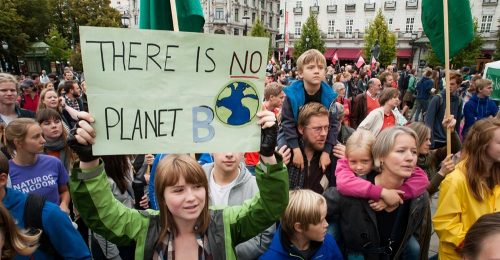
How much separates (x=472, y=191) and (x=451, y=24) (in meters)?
1.76

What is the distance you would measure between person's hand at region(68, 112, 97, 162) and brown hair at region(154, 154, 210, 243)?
363 mm

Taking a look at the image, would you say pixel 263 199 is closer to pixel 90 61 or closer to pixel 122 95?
pixel 122 95

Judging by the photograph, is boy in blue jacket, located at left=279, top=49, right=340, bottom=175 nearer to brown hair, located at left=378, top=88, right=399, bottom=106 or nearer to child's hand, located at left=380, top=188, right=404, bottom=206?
child's hand, located at left=380, top=188, right=404, bottom=206

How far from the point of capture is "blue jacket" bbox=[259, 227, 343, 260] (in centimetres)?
226

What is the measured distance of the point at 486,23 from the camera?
42.7 metres

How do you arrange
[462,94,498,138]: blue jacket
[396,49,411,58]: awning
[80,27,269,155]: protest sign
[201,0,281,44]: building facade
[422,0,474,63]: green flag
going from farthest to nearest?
1. [201,0,281,44]: building facade
2. [396,49,411,58]: awning
3. [462,94,498,138]: blue jacket
4. [422,0,474,63]: green flag
5. [80,27,269,155]: protest sign

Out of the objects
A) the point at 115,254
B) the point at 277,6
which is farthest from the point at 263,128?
the point at 277,6

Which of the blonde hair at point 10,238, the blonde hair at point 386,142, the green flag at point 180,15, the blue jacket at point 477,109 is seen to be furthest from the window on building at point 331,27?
the blonde hair at point 10,238

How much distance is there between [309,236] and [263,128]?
933mm

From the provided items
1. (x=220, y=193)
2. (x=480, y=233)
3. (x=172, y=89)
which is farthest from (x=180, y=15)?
(x=480, y=233)

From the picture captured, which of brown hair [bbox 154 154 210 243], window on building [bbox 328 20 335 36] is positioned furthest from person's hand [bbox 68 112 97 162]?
window on building [bbox 328 20 335 36]

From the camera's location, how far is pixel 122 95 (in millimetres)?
1639

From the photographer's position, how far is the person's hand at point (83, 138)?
1542 mm

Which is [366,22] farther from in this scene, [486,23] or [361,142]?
[361,142]
